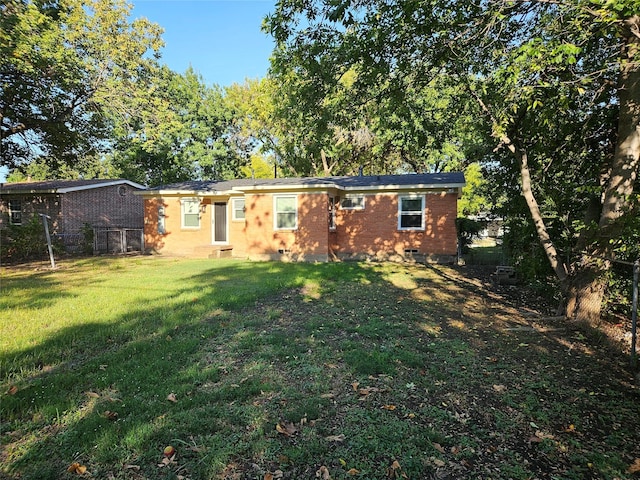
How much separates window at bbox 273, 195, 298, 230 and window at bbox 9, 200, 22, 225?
16181 mm

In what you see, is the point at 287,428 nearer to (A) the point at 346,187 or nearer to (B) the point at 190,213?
(A) the point at 346,187

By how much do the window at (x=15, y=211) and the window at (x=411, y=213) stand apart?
2113 cm

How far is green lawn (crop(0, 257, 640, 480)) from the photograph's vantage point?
255cm

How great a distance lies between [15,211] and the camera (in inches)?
802

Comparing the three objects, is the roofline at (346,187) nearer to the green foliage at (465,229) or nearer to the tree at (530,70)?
the green foliage at (465,229)

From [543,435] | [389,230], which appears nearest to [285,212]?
[389,230]

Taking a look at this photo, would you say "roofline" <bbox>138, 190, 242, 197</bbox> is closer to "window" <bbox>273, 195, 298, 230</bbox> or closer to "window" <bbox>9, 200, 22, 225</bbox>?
"window" <bbox>273, 195, 298, 230</bbox>

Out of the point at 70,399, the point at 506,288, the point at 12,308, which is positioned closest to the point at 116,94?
the point at 12,308

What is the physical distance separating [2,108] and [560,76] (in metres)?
17.0

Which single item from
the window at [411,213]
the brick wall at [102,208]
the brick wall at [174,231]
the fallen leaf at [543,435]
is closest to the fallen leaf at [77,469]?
the fallen leaf at [543,435]

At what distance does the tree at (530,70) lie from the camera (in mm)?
4812

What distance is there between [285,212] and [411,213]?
5190 millimetres

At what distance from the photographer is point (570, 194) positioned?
7141mm

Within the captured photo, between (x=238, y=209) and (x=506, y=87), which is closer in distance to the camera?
(x=506, y=87)
